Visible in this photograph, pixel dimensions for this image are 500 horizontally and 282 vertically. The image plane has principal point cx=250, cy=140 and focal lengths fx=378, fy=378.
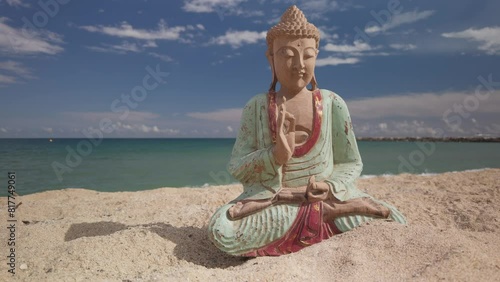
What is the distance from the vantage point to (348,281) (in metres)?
2.67

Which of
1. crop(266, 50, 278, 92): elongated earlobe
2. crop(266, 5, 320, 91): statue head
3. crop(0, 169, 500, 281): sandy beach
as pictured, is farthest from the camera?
crop(266, 50, 278, 92): elongated earlobe

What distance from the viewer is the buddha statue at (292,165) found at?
354 cm

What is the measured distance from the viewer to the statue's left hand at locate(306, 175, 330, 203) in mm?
3594

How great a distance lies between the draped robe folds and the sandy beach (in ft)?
0.57

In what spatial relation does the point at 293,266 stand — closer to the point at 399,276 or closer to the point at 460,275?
the point at 399,276

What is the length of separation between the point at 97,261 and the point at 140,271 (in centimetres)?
40

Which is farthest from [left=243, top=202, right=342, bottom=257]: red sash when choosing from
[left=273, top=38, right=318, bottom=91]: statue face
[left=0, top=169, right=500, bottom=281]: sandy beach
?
[left=273, top=38, right=318, bottom=91]: statue face

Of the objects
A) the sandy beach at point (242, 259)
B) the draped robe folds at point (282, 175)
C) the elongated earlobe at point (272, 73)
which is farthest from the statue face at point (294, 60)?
the sandy beach at point (242, 259)

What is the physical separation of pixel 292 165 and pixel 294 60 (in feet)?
3.47

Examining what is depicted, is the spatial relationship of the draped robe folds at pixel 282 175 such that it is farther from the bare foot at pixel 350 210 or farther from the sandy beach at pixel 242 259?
the sandy beach at pixel 242 259

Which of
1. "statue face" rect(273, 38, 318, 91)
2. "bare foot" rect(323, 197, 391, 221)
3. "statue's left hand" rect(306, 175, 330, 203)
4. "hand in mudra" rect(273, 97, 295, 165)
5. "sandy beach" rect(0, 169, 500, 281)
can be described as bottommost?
"sandy beach" rect(0, 169, 500, 281)

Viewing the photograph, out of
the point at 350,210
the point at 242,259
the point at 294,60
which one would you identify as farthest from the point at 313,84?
the point at 242,259

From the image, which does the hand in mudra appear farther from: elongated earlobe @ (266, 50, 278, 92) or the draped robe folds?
elongated earlobe @ (266, 50, 278, 92)

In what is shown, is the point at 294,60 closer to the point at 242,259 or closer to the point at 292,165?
the point at 292,165
